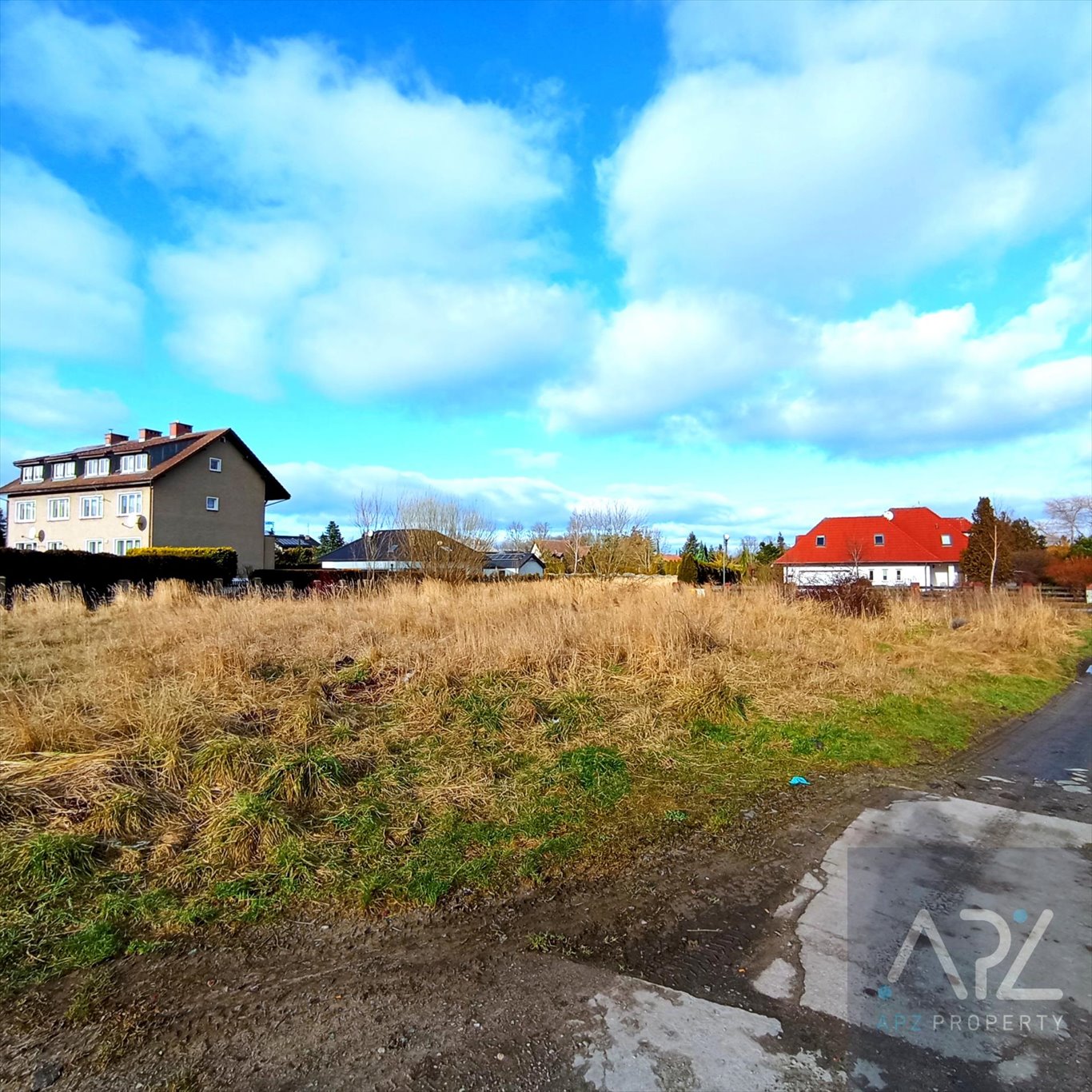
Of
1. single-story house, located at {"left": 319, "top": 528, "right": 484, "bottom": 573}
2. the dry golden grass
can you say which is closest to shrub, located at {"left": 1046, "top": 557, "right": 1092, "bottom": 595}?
the dry golden grass

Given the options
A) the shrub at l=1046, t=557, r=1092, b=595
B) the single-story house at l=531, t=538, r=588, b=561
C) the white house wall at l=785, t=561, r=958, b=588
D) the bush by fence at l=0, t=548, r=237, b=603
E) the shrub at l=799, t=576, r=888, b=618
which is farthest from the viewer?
the white house wall at l=785, t=561, r=958, b=588

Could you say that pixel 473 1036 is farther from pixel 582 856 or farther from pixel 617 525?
pixel 617 525

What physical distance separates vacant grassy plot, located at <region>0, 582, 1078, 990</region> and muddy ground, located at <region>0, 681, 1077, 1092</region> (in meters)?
0.30

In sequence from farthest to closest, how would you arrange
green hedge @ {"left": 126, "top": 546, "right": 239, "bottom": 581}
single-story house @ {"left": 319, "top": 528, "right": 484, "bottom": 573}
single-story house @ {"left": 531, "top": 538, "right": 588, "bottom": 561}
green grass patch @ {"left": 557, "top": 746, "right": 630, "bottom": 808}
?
1. single-story house @ {"left": 531, "top": 538, "right": 588, "bottom": 561}
2. green hedge @ {"left": 126, "top": 546, "right": 239, "bottom": 581}
3. single-story house @ {"left": 319, "top": 528, "right": 484, "bottom": 573}
4. green grass patch @ {"left": 557, "top": 746, "right": 630, "bottom": 808}

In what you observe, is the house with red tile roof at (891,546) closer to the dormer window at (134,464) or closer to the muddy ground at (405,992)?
the dormer window at (134,464)

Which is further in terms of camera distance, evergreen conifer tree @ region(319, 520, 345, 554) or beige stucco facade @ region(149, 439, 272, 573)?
evergreen conifer tree @ region(319, 520, 345, 554)

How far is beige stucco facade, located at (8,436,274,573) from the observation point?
109ft

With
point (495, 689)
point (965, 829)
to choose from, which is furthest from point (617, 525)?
point (965, 829)

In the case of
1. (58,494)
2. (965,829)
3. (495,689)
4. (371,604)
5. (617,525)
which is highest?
(58,494)

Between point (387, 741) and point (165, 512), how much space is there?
111 ft

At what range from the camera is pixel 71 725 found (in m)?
4.66

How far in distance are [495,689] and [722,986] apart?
169 inches

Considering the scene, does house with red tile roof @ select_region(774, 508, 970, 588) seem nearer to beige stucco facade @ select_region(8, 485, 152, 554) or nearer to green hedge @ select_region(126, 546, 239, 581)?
green hedge @ select_region(126, 546, 239, 581)

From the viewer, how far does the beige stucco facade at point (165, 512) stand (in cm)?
3325
